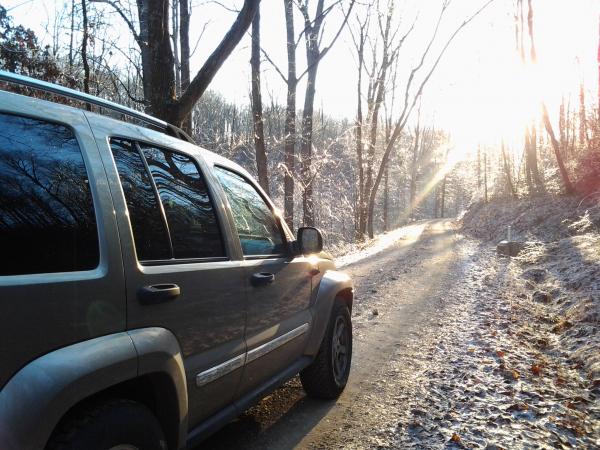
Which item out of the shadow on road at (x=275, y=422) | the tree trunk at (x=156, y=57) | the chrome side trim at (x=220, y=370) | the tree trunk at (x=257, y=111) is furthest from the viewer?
the tree trunk at (x=257, y=111)

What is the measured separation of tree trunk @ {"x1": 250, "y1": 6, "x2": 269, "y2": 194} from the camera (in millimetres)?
13883

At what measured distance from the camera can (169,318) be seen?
2.09 meters

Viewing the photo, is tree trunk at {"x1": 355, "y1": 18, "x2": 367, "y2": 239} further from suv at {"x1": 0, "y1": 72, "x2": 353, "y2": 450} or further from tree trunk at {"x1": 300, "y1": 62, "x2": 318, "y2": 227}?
suv at {"x1": 0, "y1": 72, "x2": 353, "y2": 450}

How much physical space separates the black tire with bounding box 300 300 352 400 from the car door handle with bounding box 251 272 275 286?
124cm

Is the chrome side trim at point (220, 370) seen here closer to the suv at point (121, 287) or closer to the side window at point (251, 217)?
the suv at point (121, 287)

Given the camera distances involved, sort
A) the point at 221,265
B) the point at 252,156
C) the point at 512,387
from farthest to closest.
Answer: the point at 252,156, the point at 512,387, the point at 221,265

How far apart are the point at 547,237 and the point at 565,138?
18.1 metres

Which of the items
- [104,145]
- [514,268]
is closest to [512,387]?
[104,145]

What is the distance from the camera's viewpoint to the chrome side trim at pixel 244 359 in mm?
2346

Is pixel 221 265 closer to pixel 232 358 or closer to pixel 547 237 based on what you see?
pixel 232 358

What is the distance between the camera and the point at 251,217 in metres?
3.25

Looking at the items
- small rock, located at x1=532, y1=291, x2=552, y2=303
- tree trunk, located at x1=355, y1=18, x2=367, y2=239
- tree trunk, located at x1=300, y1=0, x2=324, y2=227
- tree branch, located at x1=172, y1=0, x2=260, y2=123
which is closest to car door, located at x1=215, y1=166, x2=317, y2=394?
tree branch, located at x1=172, y1=0, x2=260, y2=123

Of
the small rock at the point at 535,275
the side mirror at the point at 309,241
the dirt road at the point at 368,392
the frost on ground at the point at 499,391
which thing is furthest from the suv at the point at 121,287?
the small rock at the point at 535,275

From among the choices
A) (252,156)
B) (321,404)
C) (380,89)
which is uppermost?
(380,89)
